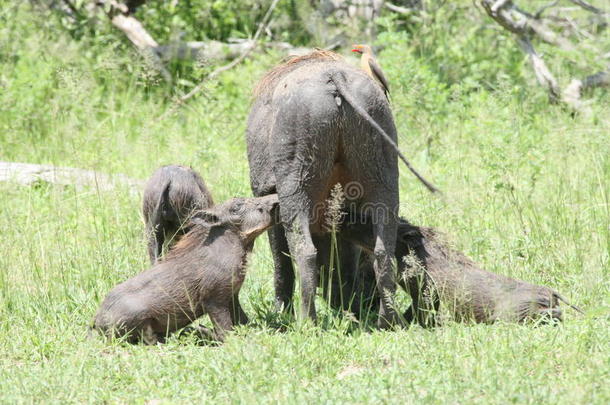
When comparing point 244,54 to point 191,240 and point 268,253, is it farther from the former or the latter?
point 191,240

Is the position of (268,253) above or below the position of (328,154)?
below

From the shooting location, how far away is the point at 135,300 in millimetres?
5137

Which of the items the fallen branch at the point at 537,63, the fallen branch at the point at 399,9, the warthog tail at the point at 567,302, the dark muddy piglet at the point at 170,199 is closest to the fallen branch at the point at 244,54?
the fallen branch at the point at 399,9

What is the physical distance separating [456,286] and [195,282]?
1472 mm

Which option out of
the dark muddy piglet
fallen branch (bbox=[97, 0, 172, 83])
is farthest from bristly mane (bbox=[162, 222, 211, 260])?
fallen branch (bbox=[97, 0, 172, 83])

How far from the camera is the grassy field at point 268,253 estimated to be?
434cm

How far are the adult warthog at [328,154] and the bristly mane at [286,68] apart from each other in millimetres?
213

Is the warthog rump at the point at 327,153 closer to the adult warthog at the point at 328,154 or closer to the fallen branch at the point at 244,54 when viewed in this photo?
the adult warthog at the point at 328,154

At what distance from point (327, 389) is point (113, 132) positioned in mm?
5205

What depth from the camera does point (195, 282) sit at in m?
5.21

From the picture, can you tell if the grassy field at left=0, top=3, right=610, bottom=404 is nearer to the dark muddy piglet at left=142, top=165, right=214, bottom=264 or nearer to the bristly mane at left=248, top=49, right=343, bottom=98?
the dark muddy piglet at left=142, top=165, right=214, bottom=264

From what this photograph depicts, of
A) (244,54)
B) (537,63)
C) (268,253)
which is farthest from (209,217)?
(537,63)

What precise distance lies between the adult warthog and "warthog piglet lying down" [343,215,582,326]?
0.63 feet

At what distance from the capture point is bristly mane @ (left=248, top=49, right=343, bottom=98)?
552 centimetres
